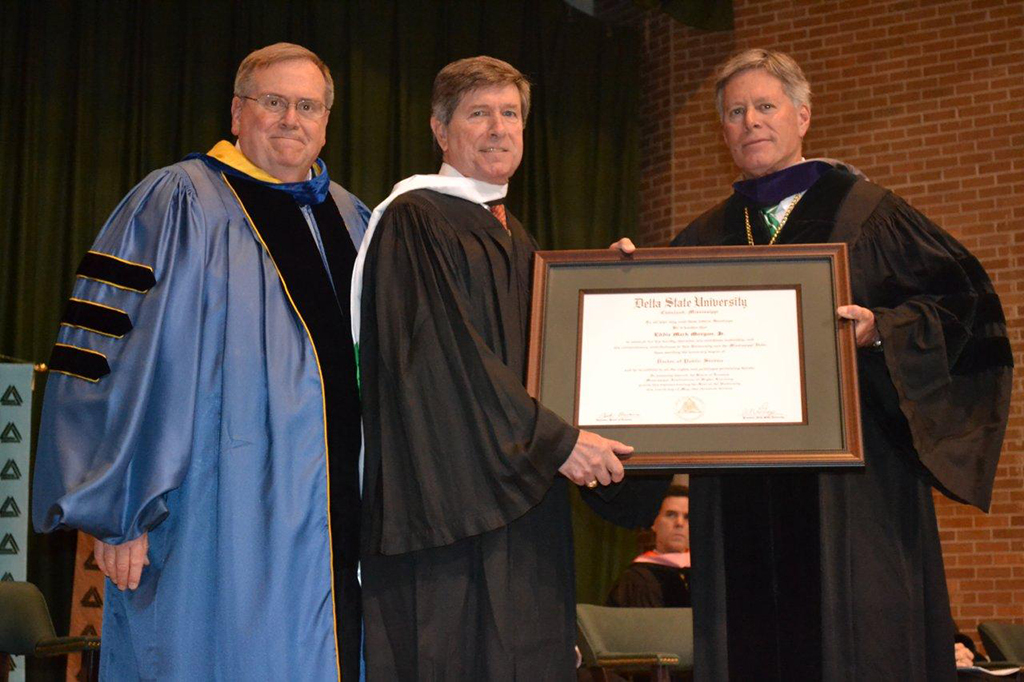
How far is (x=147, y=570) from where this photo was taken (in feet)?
10.7

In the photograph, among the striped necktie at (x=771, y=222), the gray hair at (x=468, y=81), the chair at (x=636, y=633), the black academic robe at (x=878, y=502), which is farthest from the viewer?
the chair at (x=636, y=633)

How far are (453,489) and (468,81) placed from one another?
1242 millimetres

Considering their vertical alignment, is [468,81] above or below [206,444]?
above

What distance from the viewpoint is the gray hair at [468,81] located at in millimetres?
3666

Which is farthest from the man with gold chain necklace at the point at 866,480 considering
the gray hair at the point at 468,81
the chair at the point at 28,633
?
the chair at the point at 28,633

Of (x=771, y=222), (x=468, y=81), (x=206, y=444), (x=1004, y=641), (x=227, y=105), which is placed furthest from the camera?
(x=227, y=105)

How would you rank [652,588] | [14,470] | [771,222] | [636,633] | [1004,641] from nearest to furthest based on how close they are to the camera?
[771,222], [636,633], [1004,641], [14,470], [652,588]

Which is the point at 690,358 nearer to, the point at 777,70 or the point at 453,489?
the point at 453,489

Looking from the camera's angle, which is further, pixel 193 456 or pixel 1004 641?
pixel 1004 641

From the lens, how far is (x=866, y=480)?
11.4 ft
